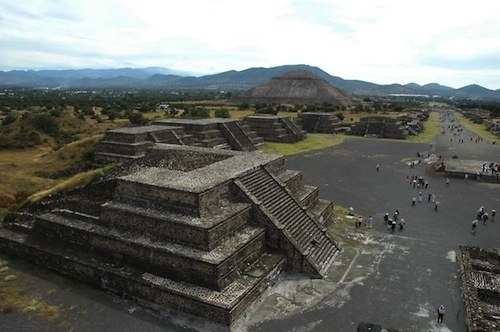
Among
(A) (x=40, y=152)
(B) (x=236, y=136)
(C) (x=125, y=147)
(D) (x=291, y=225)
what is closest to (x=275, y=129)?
(B) (x=236, y=136)

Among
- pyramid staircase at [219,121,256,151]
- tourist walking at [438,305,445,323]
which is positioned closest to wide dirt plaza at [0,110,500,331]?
tourist walking at [438,305,445,323]

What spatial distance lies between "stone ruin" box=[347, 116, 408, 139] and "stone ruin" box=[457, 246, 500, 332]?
3811cm

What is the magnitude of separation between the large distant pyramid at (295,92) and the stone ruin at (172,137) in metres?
63.8

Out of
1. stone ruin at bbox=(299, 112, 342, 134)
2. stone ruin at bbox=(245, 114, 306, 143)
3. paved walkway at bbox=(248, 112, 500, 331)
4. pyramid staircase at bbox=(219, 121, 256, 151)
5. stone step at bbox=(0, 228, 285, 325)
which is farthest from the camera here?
stone ruin at bbox=(299, 112, 342, 134)

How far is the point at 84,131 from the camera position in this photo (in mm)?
44156

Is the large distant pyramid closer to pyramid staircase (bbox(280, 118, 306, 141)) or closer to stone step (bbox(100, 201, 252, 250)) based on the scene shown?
pyramid staircase (bbox(280, 118, 306, 141))

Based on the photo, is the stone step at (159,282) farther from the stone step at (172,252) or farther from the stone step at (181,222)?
the stone step at (181,222)

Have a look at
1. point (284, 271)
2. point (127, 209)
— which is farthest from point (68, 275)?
point (284, 271)

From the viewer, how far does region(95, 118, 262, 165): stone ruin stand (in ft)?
83.2

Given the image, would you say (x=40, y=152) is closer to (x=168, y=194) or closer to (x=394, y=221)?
(x=168, y=194)

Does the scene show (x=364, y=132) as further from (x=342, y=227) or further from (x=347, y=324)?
(x=347, y=324)

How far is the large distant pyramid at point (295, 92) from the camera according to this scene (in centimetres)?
10238

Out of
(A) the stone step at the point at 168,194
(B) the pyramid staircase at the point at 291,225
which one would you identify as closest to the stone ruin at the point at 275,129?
(B) the pyramid staircase at the point at 291,225

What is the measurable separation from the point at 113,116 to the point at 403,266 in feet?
148
